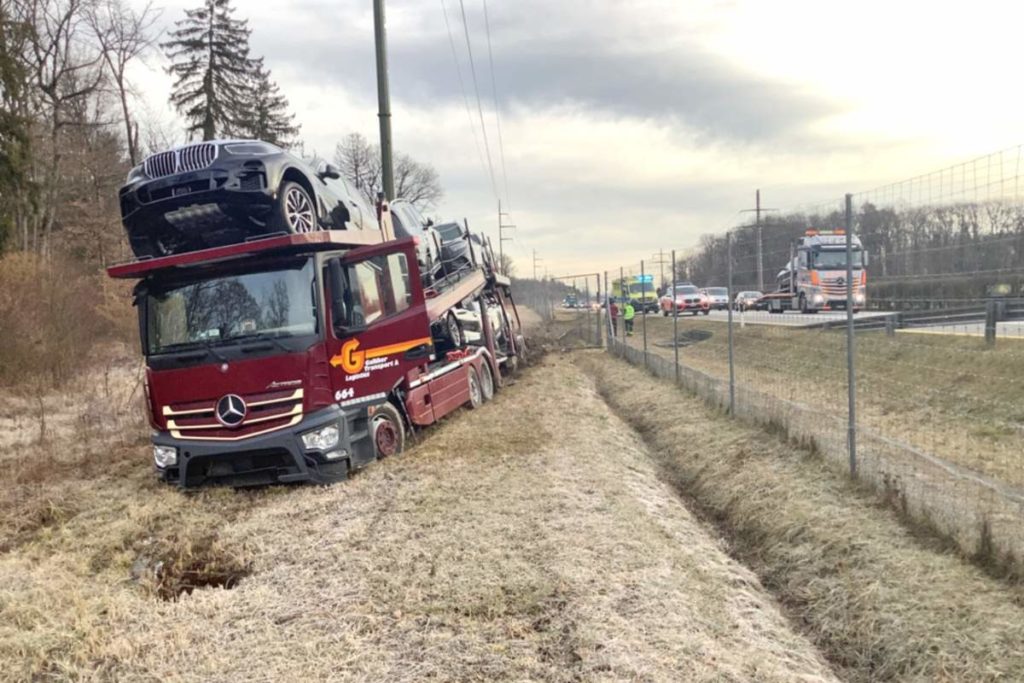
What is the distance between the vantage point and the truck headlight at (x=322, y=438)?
262 inches

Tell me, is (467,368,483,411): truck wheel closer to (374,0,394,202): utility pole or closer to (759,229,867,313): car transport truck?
(759,229,867,313): car transport truck

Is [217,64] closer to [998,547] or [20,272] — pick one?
[20,272]

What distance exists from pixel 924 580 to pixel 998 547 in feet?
1.84

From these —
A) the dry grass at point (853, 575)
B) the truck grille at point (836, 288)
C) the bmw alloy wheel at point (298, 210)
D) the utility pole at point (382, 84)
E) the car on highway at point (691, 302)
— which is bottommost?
the dry grass at point (853, 575)

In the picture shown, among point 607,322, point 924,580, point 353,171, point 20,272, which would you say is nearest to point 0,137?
point 20,272

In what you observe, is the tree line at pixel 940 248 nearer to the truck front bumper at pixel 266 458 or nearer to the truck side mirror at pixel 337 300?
the truck side mirror at pixel 337 300

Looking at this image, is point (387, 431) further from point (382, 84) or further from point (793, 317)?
point (382, 84)

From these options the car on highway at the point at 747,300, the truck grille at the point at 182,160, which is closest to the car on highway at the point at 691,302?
the car on highway at the point at 747,300

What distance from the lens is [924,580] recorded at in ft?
13.4

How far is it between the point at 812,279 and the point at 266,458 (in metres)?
7.36

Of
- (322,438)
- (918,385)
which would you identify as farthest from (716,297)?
(322,438)

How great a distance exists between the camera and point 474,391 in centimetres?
1123

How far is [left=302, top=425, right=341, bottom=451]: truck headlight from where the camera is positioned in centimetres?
665

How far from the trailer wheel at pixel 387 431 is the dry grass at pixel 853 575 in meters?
3.18
